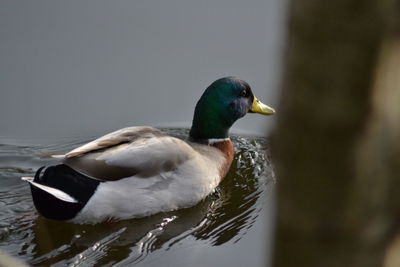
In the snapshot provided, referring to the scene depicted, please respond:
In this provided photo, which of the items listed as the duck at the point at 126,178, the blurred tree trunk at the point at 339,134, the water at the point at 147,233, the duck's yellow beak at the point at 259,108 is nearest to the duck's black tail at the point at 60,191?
the duck at the point at 126,178

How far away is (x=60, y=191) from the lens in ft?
Result: 14.1

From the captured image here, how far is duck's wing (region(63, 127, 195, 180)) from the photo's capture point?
4.52m

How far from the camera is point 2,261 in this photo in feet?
3.33

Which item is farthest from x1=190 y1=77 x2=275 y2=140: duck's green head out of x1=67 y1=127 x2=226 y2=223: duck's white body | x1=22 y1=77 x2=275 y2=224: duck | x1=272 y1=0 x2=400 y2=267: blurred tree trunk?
x1=272 y1=0 x2=400 y2=267: blurred tree trunk

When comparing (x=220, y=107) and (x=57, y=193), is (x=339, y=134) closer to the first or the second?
(x=57, y=193)

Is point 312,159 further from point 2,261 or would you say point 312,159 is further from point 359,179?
point 2,261

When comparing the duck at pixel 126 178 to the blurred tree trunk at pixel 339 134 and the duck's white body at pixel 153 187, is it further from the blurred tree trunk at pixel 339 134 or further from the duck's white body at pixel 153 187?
the blurred tree trunk at pixel 339 134

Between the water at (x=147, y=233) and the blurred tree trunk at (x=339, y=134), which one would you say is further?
the water at (x=147, y=233)

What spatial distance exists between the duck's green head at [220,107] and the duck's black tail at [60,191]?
4.14 ft

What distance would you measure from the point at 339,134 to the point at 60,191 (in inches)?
151

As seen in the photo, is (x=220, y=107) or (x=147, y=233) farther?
(x=220, y=107)

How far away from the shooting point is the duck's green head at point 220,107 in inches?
209

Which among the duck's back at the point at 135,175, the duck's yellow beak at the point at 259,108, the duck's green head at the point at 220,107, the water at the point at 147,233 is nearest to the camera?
the water at the point at 147,233

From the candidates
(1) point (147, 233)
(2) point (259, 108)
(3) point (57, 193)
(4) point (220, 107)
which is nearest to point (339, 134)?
(3) point (57, 193)
